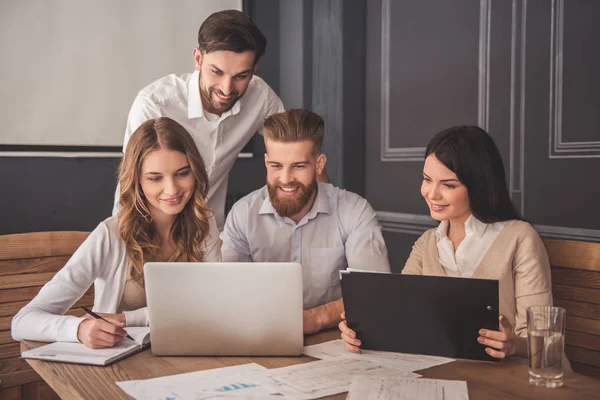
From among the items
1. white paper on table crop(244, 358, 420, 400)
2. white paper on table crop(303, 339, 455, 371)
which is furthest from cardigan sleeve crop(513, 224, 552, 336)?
white paper on table crop(244, 358, 420, 400)

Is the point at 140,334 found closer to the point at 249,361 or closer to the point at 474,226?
the point at 249,361

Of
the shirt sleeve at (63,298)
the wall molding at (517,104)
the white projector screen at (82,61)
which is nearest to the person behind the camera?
the shirt sleeve at (63,298)

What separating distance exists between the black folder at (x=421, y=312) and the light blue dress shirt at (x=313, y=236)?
2.15 ft

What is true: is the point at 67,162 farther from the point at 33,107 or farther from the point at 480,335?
the point at 480,335

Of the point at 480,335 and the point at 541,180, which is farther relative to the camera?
the point at 541,180

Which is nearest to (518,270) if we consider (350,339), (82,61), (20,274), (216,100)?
(350,339)

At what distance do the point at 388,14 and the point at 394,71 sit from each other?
291 mm

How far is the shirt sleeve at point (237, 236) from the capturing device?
6.93 feet

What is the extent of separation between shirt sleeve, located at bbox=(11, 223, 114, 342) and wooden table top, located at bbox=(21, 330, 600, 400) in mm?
131

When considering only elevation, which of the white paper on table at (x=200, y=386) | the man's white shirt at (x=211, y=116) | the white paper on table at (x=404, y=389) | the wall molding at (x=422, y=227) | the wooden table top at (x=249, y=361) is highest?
the man's white shirt at (x=211, y=116)

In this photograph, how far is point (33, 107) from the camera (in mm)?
2914

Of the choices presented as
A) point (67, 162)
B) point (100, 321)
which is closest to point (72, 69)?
point (67, 162)

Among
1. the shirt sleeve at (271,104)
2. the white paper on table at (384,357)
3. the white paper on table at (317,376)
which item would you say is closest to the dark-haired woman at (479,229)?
the white paper on table at (384,357)

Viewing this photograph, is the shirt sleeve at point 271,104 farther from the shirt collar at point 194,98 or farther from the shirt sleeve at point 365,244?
the shirt sleeve at point 365,244
